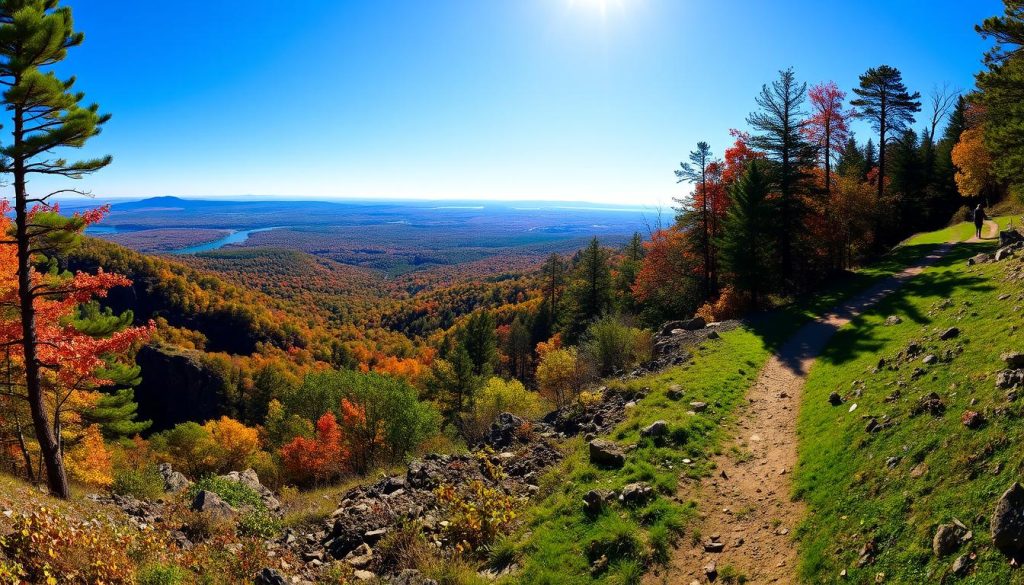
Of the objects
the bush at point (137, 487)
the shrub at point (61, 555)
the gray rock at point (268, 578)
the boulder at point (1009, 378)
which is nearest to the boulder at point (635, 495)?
the boulder at point (1009, 378)

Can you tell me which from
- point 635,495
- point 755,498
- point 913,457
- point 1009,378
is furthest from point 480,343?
point 1009,378

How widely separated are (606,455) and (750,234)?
19.2 metres

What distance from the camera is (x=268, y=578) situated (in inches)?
281

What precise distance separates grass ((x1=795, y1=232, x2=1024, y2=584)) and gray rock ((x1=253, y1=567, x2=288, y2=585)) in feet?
25.5

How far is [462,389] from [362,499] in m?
27.6

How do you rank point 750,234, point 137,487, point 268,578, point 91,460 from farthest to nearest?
point 750,234
point 91,460
point 137,487
point 268,578

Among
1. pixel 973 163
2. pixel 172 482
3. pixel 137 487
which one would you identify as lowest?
pixel 172 482

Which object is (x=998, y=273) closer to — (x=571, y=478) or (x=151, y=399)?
(x=571, y=478)

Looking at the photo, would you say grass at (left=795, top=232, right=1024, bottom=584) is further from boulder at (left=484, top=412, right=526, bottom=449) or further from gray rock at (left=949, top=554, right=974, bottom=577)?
boulder at (left=484, top=412, right=526, bottom=449)

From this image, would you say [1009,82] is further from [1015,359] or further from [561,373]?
[561,373]

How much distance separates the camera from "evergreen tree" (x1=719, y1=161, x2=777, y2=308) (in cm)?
2433

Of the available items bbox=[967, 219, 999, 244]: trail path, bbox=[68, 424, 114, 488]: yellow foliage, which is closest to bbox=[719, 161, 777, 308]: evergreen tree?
bbox=[967, 219, 999, 244]: trail path

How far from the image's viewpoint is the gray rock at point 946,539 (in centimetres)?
502

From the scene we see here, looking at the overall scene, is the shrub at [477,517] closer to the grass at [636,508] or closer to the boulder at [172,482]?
the grass at [636,508]
